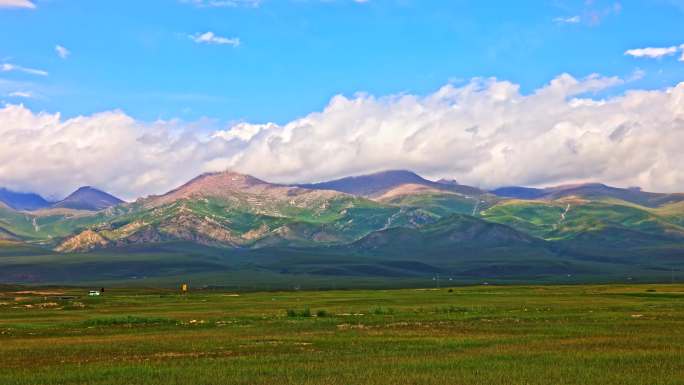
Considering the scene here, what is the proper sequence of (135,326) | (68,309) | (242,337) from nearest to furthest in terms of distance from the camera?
(242,337) → (135,326) → (68,309)

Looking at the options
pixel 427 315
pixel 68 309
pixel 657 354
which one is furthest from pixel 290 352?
pixel 68 309

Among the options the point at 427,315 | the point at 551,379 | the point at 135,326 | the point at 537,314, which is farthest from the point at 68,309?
the point at 551,379

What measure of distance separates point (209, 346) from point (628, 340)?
3097 cm

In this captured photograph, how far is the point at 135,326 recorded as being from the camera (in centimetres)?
8425

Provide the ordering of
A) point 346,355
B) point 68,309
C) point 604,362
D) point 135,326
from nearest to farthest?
point 604,362, point 346,355, point 135,326, point 68,309

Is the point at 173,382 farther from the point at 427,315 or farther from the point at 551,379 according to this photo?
the point at 427,315

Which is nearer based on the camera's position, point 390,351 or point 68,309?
point 390,351

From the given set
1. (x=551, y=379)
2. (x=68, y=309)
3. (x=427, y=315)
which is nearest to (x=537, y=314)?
(x=427, y=315)

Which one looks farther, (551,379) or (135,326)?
(135,326)

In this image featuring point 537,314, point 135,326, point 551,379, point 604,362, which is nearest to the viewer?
point 551,379

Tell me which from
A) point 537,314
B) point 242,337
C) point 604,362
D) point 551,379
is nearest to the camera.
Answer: point 551,379

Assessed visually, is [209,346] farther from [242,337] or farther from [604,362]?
[604,362]

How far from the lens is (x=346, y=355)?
53.7 m

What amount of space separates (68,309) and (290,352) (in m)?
81.6
